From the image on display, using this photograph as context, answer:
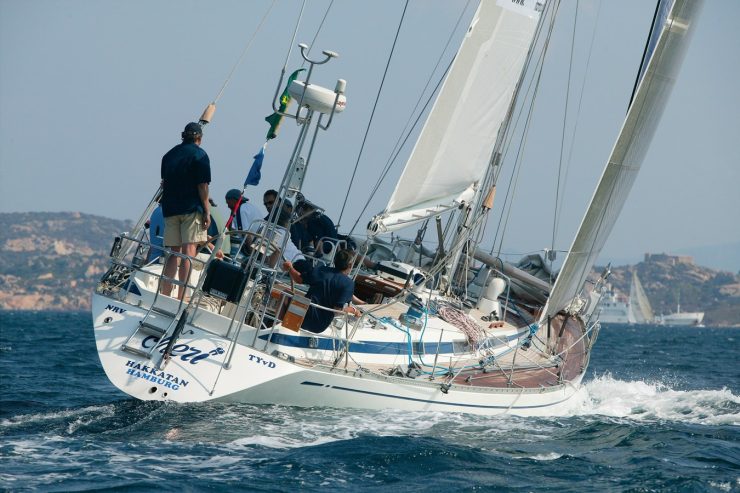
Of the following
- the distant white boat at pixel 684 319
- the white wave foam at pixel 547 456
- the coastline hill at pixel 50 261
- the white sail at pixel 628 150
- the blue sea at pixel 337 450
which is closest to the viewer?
the blue sea at pixel 337 450

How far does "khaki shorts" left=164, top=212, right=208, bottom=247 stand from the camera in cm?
938

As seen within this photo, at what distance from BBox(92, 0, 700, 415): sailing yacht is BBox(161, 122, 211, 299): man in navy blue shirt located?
156 millimetres

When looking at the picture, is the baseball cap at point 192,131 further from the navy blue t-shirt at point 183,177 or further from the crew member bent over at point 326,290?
the crew member bent over at point 326,290

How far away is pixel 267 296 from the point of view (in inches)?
356

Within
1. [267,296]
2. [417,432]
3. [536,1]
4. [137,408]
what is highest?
[536,1]

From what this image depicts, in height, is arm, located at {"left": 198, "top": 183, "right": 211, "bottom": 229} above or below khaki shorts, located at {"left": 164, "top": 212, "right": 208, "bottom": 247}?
above

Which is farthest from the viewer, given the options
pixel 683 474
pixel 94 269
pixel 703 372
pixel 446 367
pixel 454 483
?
pixel 94 269

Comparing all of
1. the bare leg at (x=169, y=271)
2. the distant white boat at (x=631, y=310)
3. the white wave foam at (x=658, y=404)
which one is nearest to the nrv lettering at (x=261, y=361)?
the bare leg at (x=169, y=271)

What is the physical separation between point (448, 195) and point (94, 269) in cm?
11184

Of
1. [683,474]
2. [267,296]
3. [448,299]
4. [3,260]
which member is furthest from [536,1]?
[3,260]

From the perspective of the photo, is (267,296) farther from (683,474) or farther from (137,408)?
(683,474)

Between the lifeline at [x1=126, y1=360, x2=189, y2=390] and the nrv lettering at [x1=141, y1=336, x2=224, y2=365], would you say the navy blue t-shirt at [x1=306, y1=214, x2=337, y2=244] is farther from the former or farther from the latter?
the lifeline at [x1=126, y1=360, x2=189, y2=390]

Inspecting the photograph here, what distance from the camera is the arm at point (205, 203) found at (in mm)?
9273

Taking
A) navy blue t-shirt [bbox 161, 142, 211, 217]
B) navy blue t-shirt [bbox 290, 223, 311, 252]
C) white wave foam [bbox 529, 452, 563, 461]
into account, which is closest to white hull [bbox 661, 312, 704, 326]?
navy blue t-shirt [bbox 290, 223, 311, 252]
